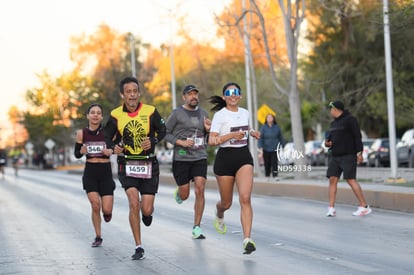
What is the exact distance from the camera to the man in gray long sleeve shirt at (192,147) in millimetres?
12453

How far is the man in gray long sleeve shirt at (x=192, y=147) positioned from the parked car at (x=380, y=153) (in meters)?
28.7

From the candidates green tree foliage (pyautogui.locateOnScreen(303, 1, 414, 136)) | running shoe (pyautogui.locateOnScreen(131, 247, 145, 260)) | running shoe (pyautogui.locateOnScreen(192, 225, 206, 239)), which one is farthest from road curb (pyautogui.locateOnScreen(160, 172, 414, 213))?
green tree foliage (pyautogui.locateOnScreen(303, 1, 414, 136))

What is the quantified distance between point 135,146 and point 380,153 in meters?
31.2

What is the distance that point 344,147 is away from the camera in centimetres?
1552

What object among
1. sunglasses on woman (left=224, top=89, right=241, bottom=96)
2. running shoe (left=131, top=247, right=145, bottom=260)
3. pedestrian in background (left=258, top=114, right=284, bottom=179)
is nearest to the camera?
running shoe (left=131, top=247, right=145, bottom=260)

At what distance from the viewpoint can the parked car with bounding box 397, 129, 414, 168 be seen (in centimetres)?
3616

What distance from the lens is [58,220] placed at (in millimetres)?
17031

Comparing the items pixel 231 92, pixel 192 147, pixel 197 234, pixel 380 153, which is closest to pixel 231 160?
pixel 231 92

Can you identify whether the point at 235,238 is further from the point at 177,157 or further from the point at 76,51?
the point at 76,51

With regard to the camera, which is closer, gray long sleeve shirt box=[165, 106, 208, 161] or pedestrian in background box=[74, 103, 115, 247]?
pedestrian in background box=[74, 103, 115, 247]

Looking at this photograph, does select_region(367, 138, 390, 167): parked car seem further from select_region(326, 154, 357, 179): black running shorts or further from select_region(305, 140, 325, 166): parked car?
select_region(326, 154, 357, 179): black running shorts

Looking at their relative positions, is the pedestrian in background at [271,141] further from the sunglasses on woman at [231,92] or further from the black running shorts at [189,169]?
the sunglasses on woman at [231,92]

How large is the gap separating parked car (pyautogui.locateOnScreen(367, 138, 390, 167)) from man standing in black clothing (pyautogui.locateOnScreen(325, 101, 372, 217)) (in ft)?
82.6

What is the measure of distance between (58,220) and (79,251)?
557 centimetres
